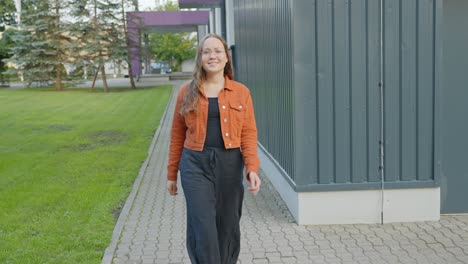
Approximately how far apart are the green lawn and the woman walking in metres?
1.57

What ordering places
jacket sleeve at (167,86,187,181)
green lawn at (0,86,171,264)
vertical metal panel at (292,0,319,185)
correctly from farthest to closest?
vertical metal panel at (292,0,319,185) < green lawn at (0,86,171,264) < jacket sleeve at (167,86,187,181)

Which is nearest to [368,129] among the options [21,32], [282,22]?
[282,22]

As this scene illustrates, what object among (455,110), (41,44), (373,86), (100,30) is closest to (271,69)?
(373,86)

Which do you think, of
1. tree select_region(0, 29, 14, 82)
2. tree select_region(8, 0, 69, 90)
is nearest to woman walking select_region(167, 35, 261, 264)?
tree select_region(8, 0, 69, 90)

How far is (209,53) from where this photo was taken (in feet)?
13.0

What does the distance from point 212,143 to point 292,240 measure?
200 centimetres

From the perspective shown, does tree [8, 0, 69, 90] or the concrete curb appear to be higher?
tree [8, 0, 69, 90]

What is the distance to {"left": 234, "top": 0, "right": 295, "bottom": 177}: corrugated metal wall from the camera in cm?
638

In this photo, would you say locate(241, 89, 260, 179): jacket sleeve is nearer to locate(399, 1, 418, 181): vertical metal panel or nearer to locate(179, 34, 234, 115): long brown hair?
locate(179, 34, 234, 115): long brown hair

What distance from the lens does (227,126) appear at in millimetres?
3980

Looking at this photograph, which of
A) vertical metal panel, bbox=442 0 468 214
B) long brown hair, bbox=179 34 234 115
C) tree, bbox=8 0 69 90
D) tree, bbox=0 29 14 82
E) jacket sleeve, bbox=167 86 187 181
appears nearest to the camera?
long brown hair, bbox=179 34 234 115

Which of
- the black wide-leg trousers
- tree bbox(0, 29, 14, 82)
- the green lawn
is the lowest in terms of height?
the green lawn

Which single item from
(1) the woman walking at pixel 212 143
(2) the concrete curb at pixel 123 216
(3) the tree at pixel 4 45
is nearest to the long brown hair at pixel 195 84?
(1) the woman walking at pixel 212 143

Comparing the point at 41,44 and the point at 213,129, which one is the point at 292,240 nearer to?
the point at 213,129
